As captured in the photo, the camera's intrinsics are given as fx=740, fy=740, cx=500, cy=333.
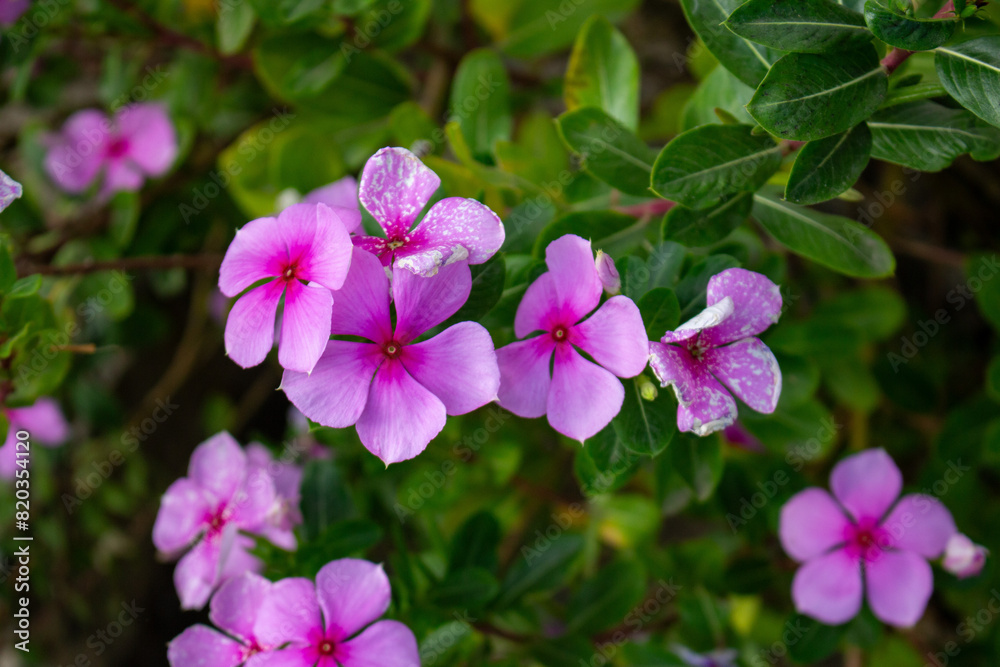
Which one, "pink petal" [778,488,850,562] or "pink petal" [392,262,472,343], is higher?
"pink petal" [392,262,472,343]

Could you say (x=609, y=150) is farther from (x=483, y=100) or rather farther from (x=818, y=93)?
(x=483, y=100)

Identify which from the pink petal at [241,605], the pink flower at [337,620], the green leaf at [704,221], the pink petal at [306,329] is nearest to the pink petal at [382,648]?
the pink flower at [337,620]

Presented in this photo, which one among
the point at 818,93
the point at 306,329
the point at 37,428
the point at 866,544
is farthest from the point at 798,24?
the point at 37,428

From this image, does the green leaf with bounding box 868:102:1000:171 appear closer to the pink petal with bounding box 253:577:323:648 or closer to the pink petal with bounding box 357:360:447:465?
the pink petal with bounding box 357:360:447:465

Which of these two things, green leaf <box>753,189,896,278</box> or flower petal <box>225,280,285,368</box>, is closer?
flower petal <box>225,280,285,368</box>

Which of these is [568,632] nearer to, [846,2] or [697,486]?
[697,486]

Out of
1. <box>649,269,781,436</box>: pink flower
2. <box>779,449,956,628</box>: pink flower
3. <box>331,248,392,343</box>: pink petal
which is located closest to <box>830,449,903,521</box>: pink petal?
<box>779,449,956,628</box>: pink flower

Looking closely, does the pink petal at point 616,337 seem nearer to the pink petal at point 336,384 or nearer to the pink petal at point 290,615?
the pink petal at point 336,384
